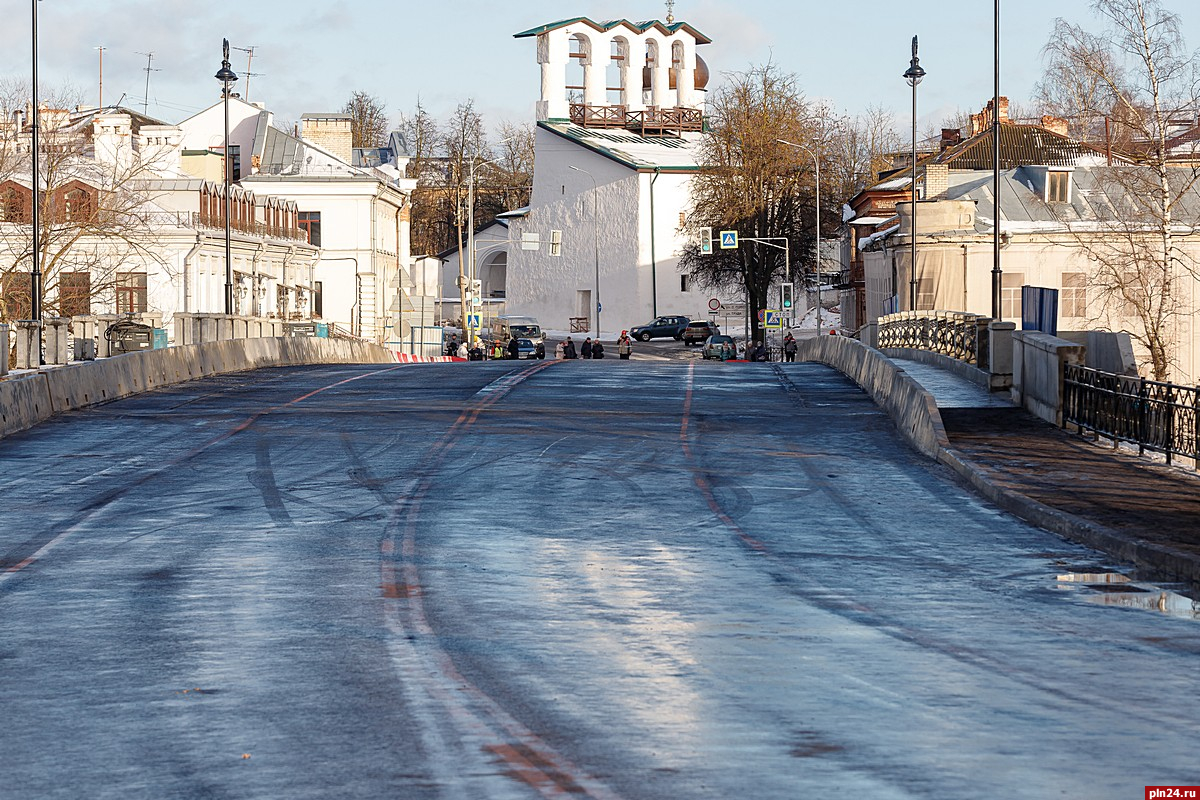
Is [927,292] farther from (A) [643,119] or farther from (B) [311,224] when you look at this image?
(A) [643,119]

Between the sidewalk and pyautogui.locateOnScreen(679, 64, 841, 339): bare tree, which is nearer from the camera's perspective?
the sidewalk

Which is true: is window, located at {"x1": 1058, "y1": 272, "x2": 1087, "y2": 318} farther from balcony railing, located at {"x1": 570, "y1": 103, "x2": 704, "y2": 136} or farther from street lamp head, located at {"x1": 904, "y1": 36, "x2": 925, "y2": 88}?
balcony railing, located at {"x1": 570, "y1": 103, "x2": 704, "y2": 136}

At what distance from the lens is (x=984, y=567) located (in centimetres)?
1354

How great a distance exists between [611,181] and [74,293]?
188 feet

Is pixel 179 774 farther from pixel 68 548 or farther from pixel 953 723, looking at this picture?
pixel 68 548

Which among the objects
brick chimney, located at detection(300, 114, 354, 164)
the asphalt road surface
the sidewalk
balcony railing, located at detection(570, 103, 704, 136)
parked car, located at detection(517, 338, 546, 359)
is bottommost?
the asphalt road surface

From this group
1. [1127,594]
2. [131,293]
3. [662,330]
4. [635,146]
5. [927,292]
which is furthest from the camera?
[635,146]

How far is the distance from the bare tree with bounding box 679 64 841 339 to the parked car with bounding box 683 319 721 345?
12.2 metres

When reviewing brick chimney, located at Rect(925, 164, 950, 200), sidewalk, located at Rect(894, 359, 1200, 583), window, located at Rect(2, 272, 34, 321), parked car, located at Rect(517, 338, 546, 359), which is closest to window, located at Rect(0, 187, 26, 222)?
window, located at Rect(2, 272, 34, 321)

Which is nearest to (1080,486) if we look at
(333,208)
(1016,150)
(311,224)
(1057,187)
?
(1057,187)

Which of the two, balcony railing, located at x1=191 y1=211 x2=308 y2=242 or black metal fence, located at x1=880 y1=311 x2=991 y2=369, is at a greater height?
Answer: balcony railing, located at x1=191 y1=211 x2=308 y2=242

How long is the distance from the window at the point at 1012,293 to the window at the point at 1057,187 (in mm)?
4793

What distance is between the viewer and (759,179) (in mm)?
89625

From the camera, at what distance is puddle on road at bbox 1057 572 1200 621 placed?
38.0ft
